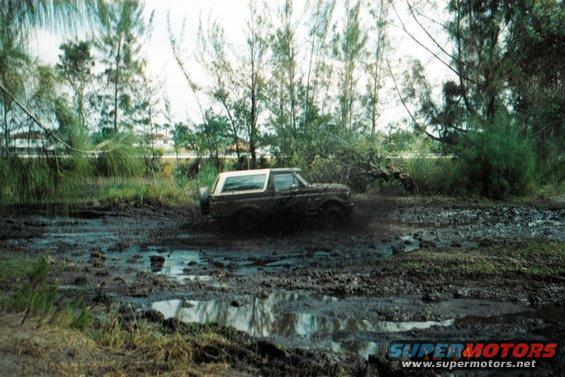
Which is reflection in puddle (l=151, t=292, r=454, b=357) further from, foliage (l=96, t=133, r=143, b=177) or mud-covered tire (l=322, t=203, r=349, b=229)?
mud-covered tire (l=322, t=203, r=349, b=229)

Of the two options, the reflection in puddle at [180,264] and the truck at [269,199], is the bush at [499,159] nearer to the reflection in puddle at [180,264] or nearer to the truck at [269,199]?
the truck at [269,199]

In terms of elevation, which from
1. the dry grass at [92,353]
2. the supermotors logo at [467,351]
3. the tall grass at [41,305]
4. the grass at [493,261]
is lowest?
the supermotors logo at [467,351]

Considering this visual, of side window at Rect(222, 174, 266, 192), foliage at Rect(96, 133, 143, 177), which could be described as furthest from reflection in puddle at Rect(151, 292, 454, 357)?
side window at Rect(222, 174, 266, 192)

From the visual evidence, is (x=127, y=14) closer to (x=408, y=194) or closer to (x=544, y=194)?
(x=408, y=194)

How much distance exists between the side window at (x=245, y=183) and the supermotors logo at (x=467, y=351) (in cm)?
765

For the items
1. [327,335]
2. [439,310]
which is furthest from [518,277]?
[327,335]

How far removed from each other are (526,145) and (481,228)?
682 centimetres

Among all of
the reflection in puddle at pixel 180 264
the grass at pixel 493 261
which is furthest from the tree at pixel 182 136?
the grass at pixel 493 261

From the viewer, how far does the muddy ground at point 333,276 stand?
225 inches

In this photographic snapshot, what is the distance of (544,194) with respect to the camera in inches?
774

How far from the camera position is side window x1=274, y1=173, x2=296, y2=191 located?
1259 cm

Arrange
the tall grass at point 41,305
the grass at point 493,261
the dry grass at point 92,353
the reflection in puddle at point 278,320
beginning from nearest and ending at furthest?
the dry grass at point 92,353
the tall grass at point 41,305
the reflection in puddle at point 278,320
the grass at point 493,261

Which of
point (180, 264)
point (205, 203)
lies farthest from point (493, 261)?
point (205, 203)

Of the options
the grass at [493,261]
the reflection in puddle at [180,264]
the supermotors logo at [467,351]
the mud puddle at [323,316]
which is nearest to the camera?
the supermotors logo at [467,351]
